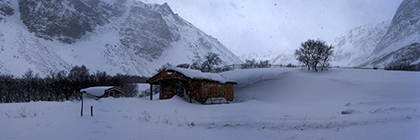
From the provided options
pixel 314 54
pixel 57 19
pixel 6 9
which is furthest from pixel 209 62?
pixel 57 19

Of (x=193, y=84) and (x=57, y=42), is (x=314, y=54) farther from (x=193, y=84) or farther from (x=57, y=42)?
(x=57, y=42)

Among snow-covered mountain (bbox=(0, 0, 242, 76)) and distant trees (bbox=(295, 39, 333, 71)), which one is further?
snow-covered mountain (bbox=(0, 0, 242, 76))

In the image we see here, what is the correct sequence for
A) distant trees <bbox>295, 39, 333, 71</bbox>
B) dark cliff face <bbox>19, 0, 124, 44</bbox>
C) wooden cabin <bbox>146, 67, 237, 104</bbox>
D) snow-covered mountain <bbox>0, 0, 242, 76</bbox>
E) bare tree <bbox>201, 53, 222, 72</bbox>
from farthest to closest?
1. dark cliff face <bbox>19, 0, 124, 44</bbox>
2. snow-covered mountain <bbox>0, 0, 242, 76</bbox>
3. bare tree <bbox>201, 53, 222, 72</bbox>
4. distant trees <bbox>295, 39, 333, 71</bbox>
5. wooden cabin <bbox>146, 67, 237, 104</bbox>

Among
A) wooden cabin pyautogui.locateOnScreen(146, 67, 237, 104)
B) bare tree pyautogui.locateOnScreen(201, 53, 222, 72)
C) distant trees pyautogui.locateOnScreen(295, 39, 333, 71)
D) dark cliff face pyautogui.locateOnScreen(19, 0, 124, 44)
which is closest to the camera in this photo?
wooden cabin pyautogui.locateOnScreen(146, 67, 237, 104)

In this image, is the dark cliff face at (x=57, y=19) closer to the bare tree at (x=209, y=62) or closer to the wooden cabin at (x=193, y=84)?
the bare tree at (x=209, y=62)

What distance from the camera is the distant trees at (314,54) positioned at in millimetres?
41844

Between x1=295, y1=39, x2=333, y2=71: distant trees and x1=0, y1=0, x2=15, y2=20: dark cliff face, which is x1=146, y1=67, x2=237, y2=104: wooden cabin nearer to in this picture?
x1=295, y1=39, x2=333, y2=71: distant trees

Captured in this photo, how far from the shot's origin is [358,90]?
91.8 ft

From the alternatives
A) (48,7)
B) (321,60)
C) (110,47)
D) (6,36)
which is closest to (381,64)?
(321,60)

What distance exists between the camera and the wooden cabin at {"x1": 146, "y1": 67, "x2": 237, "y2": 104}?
23953 millimetres

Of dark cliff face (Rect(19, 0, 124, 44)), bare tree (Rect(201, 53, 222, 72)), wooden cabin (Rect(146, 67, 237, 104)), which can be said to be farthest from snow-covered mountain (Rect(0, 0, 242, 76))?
wooden cabin (Rect(146, 67, 237, 104))

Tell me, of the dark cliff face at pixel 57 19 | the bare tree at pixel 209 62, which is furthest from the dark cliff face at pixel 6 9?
the bare tree at pixel 209 62

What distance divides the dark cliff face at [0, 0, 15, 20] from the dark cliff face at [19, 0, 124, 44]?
250 inches

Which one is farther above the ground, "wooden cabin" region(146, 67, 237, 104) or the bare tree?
the bare tree
